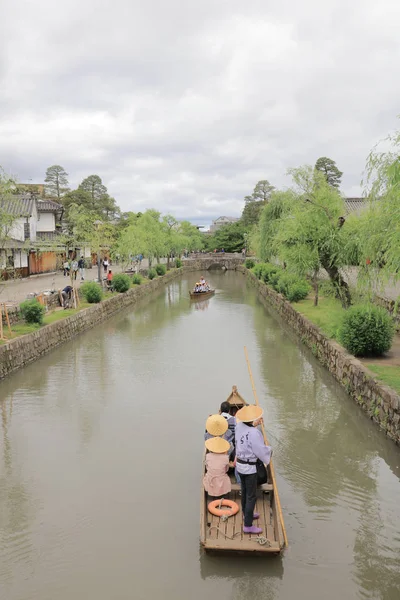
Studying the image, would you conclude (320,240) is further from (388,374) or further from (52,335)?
(52,335)

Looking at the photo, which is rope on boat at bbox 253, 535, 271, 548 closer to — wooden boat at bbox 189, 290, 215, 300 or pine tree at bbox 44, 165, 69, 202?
wooden boat at bbox 189, 290, 215, 300

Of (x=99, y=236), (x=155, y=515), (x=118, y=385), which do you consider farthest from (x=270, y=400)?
(x=99, y=236)

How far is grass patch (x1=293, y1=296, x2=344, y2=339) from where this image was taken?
16.0 m

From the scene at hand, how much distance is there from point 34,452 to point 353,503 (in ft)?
20.2

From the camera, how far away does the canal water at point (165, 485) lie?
617 centimetres

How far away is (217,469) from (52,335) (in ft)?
44.3

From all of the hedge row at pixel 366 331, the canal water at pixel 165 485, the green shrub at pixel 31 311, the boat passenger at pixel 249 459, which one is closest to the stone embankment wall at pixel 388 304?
the canal water at pixel 165 485

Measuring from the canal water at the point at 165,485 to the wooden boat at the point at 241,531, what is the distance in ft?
1.29

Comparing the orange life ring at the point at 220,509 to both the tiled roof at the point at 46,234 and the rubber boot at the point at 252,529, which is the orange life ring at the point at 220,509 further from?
the tiled roof at the point at 46,234

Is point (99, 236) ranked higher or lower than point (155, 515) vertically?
higher

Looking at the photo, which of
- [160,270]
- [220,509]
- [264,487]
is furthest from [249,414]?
[160,270]

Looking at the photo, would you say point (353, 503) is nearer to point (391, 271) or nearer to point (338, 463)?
point (338, 463)

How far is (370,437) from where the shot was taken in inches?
418

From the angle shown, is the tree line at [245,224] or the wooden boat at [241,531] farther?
the tree line at [245,224]
